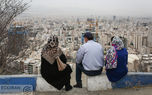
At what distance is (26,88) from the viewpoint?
7.72 ft

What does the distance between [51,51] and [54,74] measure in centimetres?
31

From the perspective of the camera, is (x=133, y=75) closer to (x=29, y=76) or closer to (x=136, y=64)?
(x=29, y=76)

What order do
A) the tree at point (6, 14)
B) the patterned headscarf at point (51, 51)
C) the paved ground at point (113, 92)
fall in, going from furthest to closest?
the tree at point (6, 14) → the paved ground at point (113, 92) → the patterned headscarf at point (51, 51)

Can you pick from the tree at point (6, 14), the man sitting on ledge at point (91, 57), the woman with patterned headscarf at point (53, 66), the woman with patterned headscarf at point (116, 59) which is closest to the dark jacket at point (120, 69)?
the woman with patterned headscarf at point (116, 59)

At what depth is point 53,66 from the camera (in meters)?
2.27

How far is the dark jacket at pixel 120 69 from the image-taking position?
2.27 meters

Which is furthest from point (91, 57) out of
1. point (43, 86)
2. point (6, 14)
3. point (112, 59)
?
point (6, 14)

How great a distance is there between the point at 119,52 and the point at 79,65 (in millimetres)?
606

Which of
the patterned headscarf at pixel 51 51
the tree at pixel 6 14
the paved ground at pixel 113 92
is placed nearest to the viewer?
the patterned headscarf at pixel 51 51

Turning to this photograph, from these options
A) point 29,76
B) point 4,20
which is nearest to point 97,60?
point 29,76

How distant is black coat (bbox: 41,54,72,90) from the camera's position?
226 centimetres

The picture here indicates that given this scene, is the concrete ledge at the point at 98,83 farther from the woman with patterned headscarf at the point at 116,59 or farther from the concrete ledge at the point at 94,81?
the woman with patterned headscarf at the point at 116,59

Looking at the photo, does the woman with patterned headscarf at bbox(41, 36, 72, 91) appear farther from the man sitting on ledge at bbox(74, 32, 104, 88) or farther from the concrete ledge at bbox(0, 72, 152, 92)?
the man sitting on ledge at bbox(74, 32, 104, 88)

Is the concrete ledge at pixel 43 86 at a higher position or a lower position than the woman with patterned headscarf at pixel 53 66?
lower
